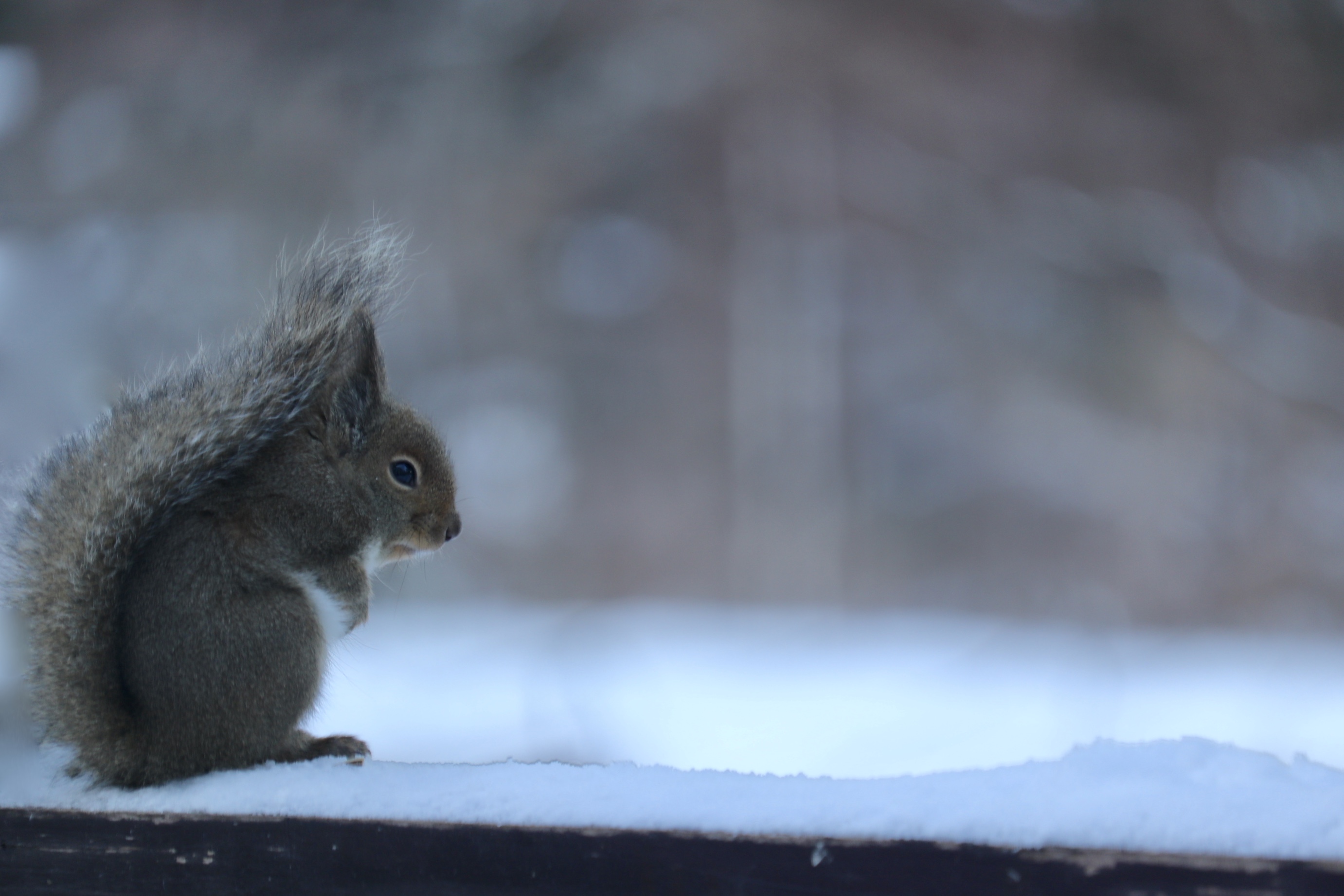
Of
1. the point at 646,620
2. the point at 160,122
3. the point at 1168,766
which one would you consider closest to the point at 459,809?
the point at 1168,766

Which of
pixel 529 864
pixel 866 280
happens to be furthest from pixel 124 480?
pixel 866 280

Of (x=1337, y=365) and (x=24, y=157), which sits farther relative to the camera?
(x=1337, y=365)

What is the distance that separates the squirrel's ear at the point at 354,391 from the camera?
0.77 m

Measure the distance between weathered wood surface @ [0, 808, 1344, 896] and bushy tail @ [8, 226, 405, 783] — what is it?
6cm

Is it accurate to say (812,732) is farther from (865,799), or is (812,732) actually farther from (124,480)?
(124,480)

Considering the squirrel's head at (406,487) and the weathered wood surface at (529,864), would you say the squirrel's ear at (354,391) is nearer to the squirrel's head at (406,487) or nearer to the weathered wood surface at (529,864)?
the squirrel's head at (406,487)

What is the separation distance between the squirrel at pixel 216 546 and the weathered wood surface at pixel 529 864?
0.16 feet

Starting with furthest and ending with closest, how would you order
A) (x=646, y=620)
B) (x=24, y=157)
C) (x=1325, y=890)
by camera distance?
(x=646, y=620) → (x=24, y=157) → (x=1325, y=890)

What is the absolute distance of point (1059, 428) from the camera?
369cm

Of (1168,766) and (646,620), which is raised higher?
(646,620)

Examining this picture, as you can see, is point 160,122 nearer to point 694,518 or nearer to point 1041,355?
point 694,518

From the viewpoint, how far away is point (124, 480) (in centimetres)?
69

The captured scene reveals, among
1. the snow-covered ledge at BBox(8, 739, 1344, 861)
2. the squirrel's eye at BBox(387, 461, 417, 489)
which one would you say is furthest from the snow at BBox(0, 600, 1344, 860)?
the squirrel's eye at BBox(387, 461, 417, 489)

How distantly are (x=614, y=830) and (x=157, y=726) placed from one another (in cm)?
31
